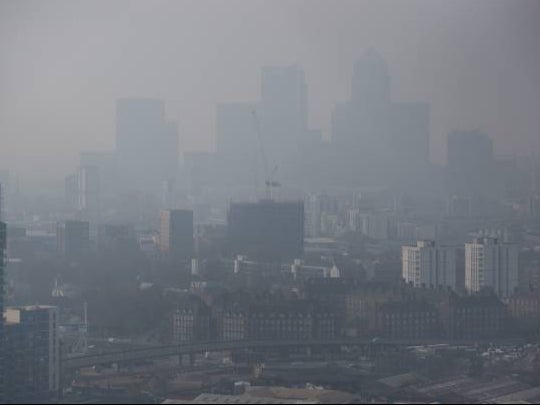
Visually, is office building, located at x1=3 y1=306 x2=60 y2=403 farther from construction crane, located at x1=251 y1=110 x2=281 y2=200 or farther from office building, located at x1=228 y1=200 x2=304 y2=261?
construction crane, located at x1=251 y1=110 x2=281 y2=200

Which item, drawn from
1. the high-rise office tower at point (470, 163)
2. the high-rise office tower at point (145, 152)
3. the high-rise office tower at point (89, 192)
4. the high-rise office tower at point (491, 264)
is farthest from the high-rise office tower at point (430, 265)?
the high-rise office tower at point (89, 192)

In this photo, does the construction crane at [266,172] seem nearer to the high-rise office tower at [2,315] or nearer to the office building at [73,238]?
the office building at [73,238]

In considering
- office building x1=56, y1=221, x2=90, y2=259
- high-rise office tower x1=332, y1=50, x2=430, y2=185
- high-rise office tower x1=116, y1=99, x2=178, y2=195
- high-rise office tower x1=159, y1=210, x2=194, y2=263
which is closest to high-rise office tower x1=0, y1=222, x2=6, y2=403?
office building x1=56, y1=221, x2=90, y2=259

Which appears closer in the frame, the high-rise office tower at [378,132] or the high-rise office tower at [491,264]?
the high-rise office tower at [491,264]

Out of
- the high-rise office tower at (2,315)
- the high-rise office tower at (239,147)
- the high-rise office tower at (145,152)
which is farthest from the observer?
the high-rise office tower at (145,152)

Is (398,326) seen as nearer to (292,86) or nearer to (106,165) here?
(292,86)
